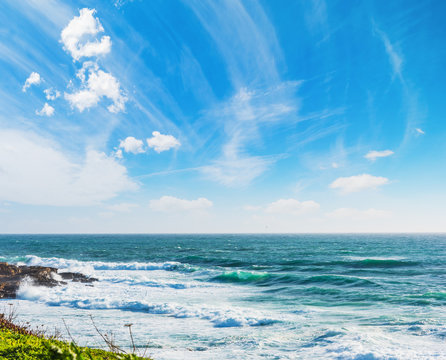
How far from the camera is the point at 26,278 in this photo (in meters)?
24.6

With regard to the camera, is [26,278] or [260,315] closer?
[260,315]

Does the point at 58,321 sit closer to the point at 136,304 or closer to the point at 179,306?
the point at 136,304

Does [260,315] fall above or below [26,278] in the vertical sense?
above

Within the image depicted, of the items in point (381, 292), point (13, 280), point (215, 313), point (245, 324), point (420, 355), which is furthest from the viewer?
point (13, 280)

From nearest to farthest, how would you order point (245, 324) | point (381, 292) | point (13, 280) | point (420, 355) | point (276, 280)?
point (420, 355) < point (245, 324) < point (381, 292) < point (13, 280) < point (276, 280)

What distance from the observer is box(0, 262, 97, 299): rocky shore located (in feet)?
70.3

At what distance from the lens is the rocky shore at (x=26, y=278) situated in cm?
2142

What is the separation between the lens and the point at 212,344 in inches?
428

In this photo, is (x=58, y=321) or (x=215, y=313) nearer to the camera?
(x=58, y=321)

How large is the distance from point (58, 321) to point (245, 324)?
8.64 metres

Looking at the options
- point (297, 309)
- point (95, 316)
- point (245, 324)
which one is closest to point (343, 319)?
point (297, 309)

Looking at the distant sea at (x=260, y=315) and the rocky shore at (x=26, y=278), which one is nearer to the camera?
the distant sea at (x=260, y=315)

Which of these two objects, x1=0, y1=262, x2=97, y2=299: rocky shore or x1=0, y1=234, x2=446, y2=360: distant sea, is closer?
x1=0, y1=234, x2=446, y2=360: distant sea

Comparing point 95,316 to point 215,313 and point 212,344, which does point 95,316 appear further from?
point 212,344
